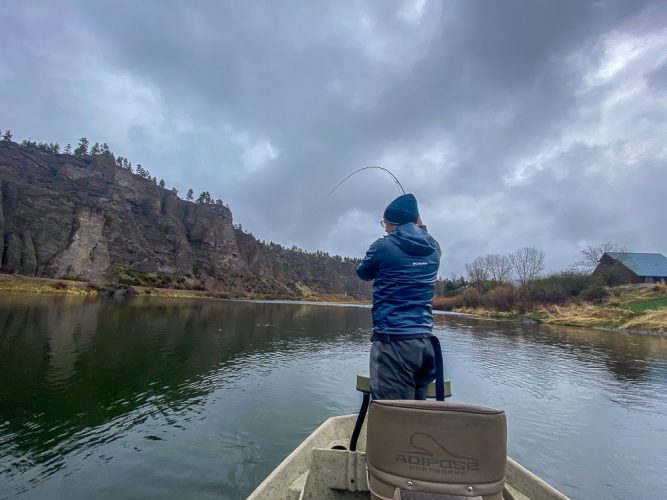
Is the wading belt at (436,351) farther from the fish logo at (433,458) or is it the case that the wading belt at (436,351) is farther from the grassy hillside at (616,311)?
the grassy hillside at (616,311)

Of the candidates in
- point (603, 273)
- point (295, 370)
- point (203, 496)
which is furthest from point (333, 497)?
point (603, 273)

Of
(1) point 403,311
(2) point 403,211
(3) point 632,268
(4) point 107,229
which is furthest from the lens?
(4) point 107,229

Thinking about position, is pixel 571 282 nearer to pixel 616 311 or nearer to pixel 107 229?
pixel 616 311

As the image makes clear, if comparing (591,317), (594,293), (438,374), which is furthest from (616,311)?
(438,374)

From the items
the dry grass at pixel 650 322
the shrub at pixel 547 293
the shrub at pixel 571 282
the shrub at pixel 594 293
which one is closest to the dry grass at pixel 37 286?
the dry grass at pixel 650 322

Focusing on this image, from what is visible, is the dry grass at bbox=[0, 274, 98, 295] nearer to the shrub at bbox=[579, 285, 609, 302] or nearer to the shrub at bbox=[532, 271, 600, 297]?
the shrub at bbox=[532, 271, 600, 297]

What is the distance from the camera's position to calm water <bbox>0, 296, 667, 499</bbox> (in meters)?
6.17

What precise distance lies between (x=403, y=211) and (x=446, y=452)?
2477 millimetres

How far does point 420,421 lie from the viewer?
2.10 metres

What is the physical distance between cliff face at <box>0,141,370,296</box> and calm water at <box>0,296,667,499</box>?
82.1 metres

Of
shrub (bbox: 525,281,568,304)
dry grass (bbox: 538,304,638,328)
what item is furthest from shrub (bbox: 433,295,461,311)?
dry grass (bbox: 538,304,638,328)

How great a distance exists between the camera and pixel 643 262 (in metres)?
70.5

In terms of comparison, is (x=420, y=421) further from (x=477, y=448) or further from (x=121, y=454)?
(x=121, y=454)

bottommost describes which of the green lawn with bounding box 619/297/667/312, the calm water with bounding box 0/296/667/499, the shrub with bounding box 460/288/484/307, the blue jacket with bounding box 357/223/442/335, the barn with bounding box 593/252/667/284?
the calm water with bounding box 0/296/667/499
